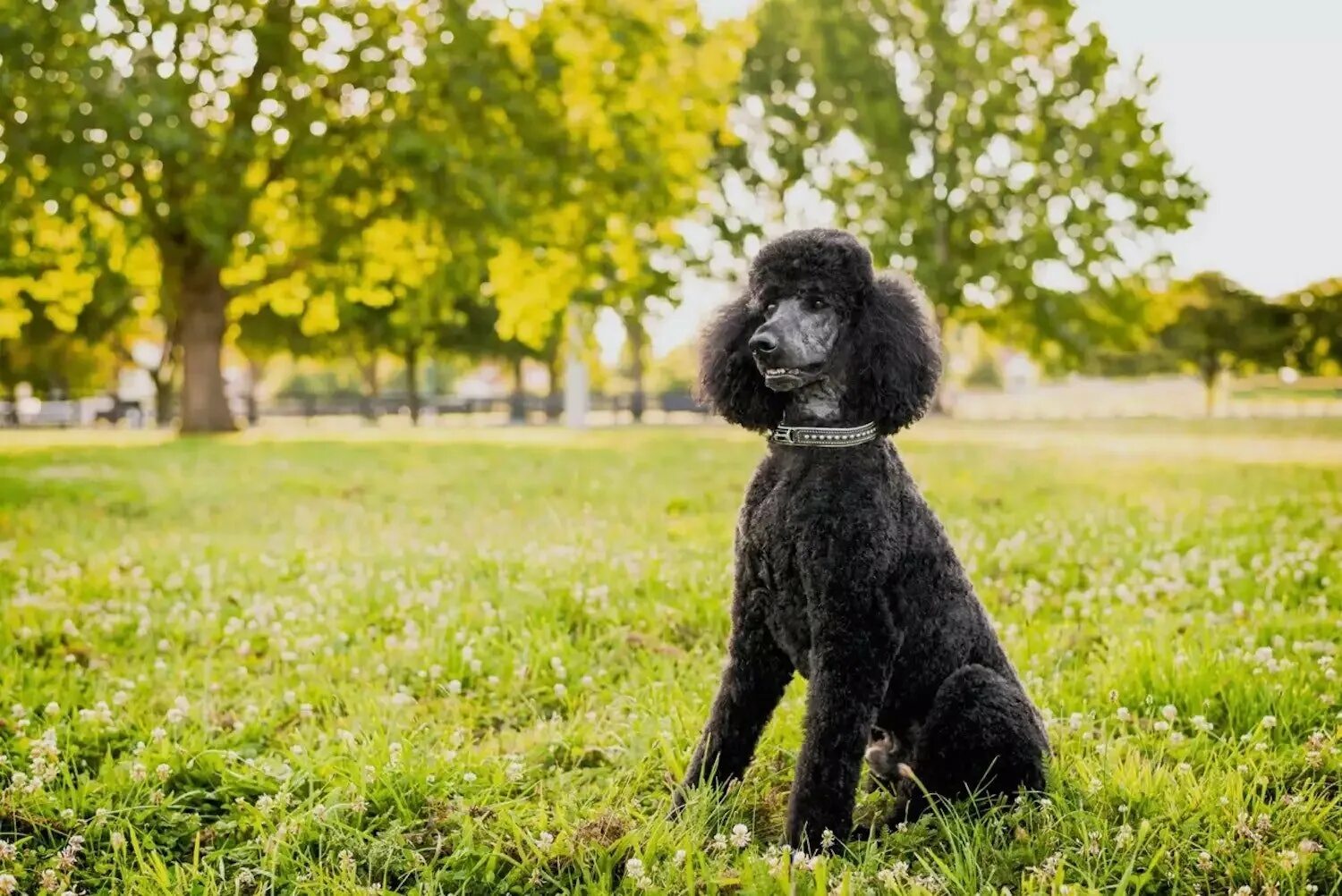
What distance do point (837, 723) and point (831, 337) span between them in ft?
3.94

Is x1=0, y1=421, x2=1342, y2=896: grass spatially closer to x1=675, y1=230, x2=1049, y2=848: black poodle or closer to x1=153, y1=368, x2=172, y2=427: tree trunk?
x1=675, y1=230, x2=1049, y2=848: black poodle

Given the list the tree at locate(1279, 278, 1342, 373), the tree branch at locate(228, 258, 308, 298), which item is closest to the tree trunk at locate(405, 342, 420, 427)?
the tree branch at locate(228, 258, 308, 298)

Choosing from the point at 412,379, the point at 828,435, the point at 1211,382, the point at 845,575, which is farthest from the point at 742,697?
the point at 1211,382

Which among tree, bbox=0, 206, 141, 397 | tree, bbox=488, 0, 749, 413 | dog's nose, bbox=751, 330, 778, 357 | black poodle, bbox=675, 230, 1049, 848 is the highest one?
tree, bbox=488, 0, 749, 413

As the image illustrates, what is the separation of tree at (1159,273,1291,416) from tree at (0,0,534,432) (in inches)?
1849

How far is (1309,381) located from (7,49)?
68674mm

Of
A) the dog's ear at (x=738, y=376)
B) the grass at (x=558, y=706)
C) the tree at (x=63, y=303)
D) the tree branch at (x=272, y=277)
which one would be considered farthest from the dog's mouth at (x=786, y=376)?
the tree branch at (x=272, y=277)

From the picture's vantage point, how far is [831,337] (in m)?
3.28

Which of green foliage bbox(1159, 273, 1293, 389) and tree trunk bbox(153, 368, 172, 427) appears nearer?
tree trunk bbox(153, 368, 172, 427)

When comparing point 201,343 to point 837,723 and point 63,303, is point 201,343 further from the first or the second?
point 837,723

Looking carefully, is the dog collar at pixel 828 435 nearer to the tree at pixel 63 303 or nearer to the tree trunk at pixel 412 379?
the tree at pixel 63 303

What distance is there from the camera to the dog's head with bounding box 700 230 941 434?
3188 mm

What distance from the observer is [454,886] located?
315 centimetres

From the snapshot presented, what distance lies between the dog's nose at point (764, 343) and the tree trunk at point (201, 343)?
24.5 meters
